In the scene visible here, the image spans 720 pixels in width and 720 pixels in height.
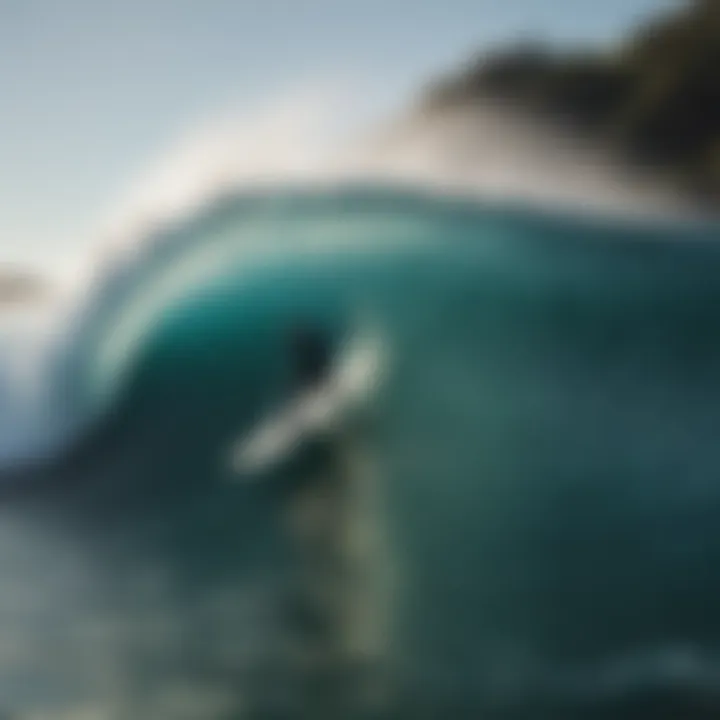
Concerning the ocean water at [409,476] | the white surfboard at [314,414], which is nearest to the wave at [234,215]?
the ocean water at [409,476]

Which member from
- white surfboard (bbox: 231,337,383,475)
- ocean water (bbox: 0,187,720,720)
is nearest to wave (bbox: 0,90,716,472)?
ocean water (bbox: 0,187,720,720)

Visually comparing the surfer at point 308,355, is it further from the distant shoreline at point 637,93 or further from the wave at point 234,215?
the distant shoreline at point 637,93

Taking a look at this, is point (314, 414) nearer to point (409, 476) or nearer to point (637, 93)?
point (409, 476)

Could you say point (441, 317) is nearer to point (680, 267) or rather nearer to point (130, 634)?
point (680, 267)

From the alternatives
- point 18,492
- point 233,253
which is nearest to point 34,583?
point 18,492

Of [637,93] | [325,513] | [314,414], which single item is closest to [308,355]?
[314,414]

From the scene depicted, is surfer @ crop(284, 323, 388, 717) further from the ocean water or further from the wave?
the wave
